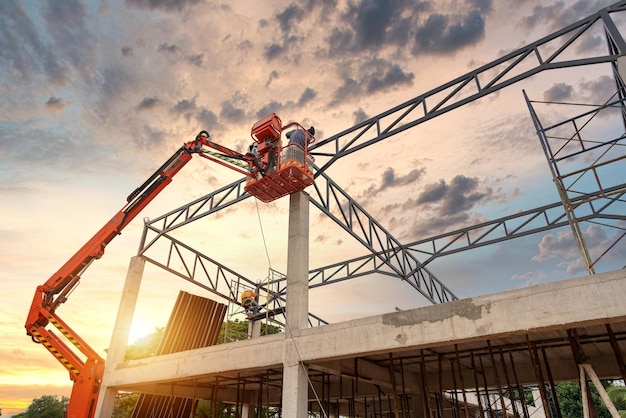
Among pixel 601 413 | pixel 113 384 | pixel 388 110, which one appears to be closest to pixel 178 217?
pixel 113 384

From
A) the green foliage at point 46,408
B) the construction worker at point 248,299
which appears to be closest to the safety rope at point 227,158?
the construction worker at point 248,299

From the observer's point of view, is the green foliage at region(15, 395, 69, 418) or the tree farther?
the green foliage at region(15, 395, 69, 418)

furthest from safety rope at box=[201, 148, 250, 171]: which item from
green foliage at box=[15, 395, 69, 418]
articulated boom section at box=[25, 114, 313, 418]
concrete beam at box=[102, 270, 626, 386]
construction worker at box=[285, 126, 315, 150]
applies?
green foliage at box=[15, 395, 69, 418]

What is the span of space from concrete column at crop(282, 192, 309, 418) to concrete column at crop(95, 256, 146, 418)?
368 inches

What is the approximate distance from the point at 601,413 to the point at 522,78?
49091 mm

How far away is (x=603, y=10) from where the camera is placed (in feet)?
37.2

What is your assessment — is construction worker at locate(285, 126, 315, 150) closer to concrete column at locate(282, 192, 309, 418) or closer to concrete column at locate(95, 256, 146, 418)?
concrete column at locate(282, 192, 309, 418)

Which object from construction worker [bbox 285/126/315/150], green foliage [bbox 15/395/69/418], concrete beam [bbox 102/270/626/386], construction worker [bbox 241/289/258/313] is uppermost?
construction worker [bbox 285/126/315/150]

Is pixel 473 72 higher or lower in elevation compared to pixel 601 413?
higher

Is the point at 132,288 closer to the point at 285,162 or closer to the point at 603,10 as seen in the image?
the point at 285,162

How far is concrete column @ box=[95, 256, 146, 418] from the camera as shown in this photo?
16594mm

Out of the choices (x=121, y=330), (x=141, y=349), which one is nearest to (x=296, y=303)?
(x=121, y=330)

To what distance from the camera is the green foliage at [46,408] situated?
192 ft

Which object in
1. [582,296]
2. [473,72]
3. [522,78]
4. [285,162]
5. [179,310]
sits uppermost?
[473,72]
